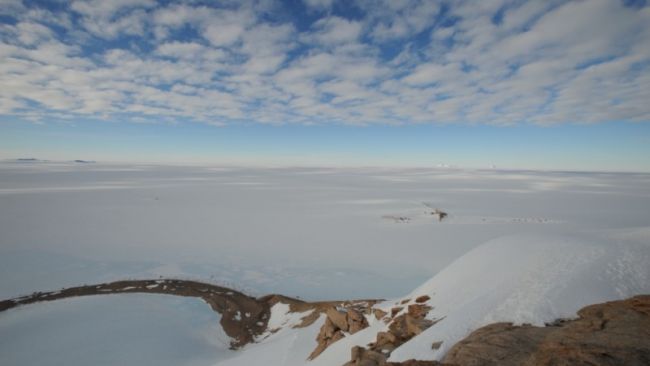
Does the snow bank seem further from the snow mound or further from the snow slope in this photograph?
the snow mound

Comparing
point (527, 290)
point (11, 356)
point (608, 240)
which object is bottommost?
point (11, 356)

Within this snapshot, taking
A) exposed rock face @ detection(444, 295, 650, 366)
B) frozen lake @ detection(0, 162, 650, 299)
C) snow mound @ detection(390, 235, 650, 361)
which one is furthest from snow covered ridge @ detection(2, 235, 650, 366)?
frozen lake @ detection(0, 162, 650, 299)

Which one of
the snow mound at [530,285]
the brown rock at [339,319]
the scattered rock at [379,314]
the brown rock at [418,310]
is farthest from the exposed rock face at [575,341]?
the brown rock at [339,319]

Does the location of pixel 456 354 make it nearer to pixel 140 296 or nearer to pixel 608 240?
pixel 608 240

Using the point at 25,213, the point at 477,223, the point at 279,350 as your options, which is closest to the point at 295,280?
the point at 279,350

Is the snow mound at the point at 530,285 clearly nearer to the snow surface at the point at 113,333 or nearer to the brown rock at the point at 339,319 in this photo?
the brown rock at the point at 339,319

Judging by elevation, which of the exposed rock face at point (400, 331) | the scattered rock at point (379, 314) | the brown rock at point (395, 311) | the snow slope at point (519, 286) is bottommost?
the scattered rock at point (379, 314)

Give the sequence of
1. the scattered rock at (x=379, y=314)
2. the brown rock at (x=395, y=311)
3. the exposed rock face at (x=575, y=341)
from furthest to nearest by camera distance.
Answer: the scattered rock at (x=379, y=314)
the brown rock at (x=395, y=311)
the exposed rock face at (x=575, y=341)
